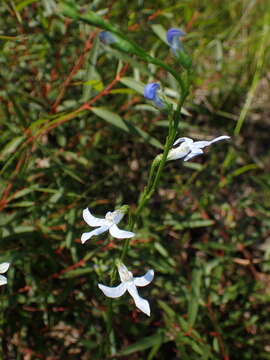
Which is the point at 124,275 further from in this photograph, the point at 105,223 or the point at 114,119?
the point at 114,119

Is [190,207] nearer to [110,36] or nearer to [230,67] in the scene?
[230,67]

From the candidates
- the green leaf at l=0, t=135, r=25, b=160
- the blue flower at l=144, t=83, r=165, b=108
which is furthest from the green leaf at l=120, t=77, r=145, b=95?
the blue flower at l=144, t=83, r=165, b=108

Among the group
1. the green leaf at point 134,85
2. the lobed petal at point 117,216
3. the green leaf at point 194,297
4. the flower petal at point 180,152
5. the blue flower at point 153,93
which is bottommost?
the green leaf at point 194,297

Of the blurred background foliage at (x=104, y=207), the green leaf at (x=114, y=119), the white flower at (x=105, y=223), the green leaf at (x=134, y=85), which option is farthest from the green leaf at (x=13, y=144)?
the white flower at (x=105, y=223)

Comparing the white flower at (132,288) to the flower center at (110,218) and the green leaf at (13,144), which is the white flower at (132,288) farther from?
the green leaf at (13,144)

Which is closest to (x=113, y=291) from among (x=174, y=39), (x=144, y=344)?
(x=174, y=39)

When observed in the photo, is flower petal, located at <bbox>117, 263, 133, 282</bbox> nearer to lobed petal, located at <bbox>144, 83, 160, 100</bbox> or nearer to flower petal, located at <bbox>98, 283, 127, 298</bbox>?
flower petal, located at <bbox>98, 283, 127, 298</bbox>
